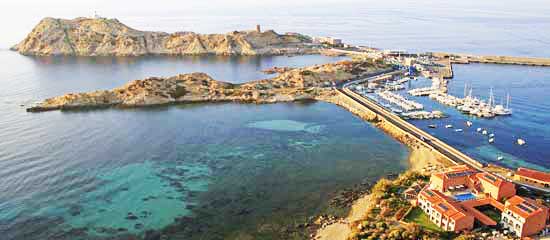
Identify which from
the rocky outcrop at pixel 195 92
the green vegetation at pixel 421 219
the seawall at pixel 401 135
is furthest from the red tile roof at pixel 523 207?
the rocky outcrop at pixel 195 92

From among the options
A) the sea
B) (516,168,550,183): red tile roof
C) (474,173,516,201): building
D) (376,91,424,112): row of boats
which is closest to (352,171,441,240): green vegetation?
the sea

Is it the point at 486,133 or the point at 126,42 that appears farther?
the point at 126,42

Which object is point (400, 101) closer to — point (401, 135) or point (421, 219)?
point (401, 135)

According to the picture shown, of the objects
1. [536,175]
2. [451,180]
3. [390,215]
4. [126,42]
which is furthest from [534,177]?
[126,42]

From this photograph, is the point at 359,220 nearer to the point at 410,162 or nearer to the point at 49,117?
the point at 410,162

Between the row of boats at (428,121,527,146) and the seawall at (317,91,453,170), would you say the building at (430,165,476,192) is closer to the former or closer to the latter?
the seawall at (317,91,453,170)

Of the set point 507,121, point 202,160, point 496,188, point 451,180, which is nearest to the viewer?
point 496,188

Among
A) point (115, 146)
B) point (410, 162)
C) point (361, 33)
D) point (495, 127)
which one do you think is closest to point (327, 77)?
point (495, 127)

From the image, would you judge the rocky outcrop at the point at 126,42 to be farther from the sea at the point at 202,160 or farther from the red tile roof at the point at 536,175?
the red tile roof at the point at 536,175
